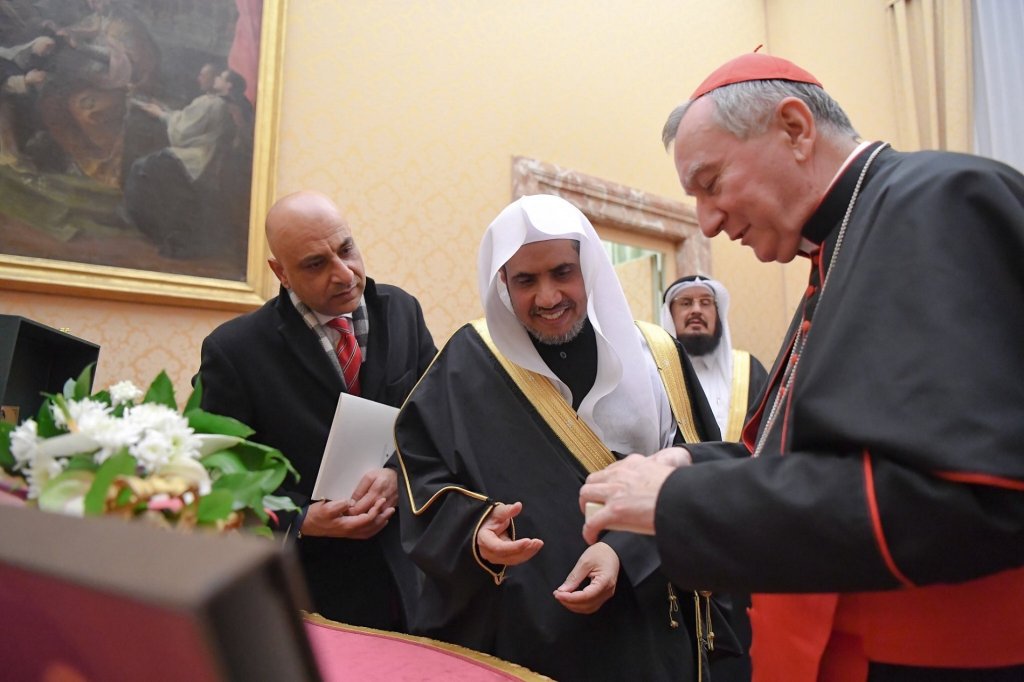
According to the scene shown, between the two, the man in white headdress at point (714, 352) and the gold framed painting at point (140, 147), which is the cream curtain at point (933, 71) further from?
the gold framed painting at point (140, 147)

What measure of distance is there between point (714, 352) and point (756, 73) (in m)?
2.92

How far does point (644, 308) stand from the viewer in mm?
5562

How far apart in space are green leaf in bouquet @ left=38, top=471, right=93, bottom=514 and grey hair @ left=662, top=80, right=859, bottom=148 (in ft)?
3.85

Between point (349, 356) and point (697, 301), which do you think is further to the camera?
point (697, 301)

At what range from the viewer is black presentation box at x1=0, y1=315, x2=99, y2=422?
1.69m

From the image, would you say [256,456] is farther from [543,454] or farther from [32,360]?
[32,360]

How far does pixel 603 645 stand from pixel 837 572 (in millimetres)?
962

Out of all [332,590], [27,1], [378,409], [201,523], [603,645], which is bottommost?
[332,590]

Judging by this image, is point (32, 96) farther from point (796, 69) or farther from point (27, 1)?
point (796, 69)

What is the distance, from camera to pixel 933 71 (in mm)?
5328

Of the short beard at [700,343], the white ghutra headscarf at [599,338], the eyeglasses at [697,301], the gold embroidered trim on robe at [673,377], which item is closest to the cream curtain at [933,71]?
the eyeglasses at [697,301]

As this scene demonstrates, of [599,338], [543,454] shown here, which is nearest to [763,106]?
[599,338]

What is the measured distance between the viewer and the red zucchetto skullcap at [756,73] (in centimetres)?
139

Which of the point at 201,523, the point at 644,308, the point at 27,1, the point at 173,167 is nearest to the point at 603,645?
the point at 201,523
